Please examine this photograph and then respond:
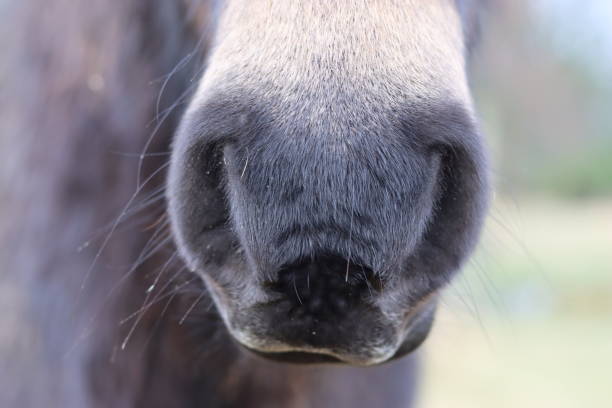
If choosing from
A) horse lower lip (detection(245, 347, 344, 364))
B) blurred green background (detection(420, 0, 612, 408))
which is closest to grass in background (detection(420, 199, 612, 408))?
blurred green background (detection(420, 0, 612, 408))

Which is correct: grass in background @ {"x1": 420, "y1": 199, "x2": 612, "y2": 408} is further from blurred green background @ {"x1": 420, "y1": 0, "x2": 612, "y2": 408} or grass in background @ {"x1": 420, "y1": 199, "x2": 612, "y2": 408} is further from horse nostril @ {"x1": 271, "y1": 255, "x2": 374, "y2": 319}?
horse nostril @ {"x1": 271, "y1": 255, "x2": 374, "y2": 319}

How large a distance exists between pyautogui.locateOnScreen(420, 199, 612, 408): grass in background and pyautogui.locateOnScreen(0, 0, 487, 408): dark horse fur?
32 cm

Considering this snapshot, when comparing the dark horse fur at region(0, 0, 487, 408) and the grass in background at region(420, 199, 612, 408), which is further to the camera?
the grass in background at region(420, 199, 612, 408)

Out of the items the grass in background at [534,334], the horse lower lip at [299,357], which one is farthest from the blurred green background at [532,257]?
the horse lower lip at [299,357]

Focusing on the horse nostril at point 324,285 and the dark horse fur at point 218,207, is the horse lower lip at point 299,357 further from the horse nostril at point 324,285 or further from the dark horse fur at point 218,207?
the horse nostril at point 324,285

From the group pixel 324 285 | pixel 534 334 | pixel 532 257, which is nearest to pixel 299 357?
pixel 324 285

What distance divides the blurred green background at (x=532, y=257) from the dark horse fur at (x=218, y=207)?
285 millimetres

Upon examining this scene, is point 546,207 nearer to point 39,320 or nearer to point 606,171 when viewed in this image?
point 606,171

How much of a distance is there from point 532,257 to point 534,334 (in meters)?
4.90

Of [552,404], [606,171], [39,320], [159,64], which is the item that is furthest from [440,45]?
[606,171]

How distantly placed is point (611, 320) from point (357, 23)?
6.37 meters

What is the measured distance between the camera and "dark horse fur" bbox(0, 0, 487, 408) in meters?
0.70

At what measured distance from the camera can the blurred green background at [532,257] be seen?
1699 millimetres

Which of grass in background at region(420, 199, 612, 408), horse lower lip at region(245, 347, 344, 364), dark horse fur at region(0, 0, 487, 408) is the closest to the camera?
dark horse fur at region(0, 0, 487, 408)
